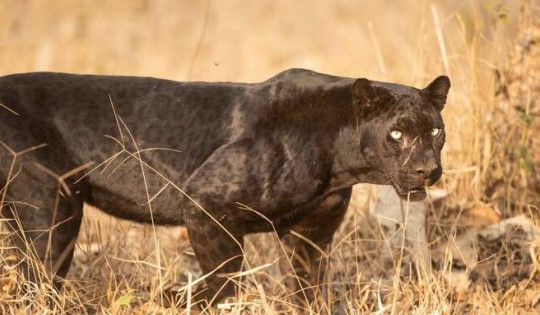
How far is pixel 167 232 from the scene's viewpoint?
7.04 meters

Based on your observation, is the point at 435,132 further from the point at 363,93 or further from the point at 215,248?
the point at 215,248

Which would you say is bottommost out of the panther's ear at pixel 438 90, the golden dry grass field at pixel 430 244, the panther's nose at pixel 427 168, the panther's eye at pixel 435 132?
the golden dry grass field at pixel 430 244

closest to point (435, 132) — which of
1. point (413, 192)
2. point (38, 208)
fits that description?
point (413, 192)

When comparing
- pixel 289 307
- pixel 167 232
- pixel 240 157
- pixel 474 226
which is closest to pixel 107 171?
pixel 240 157

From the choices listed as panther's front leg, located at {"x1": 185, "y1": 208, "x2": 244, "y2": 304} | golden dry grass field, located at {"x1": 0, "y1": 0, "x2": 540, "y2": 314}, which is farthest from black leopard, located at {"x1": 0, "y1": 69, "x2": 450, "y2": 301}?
golden dry grass field, located at {"x1": 0, "y1": 0, "x2": 540, "y2": 314}

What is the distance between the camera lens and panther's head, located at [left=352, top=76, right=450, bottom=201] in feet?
16.1

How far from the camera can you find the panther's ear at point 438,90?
5062mm

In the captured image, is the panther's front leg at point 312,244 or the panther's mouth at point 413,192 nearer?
the panther's mouth at point 413,192

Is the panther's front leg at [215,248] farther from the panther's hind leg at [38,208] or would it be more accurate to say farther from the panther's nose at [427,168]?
the panther's nose at [427,168]

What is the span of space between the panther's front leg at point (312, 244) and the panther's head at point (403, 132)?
35cm

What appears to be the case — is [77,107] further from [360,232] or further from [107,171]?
[360,232]

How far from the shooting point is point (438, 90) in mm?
5086

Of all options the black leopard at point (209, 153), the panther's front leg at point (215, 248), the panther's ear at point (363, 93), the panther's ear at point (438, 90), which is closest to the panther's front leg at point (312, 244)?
the black leopard at point (209, 153)

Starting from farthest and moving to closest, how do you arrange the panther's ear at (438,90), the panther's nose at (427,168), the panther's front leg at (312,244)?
1. the panther's front leg at (312,244)
2. the panther's ear at (438,90)
3. the panther's nose at (427,168)
